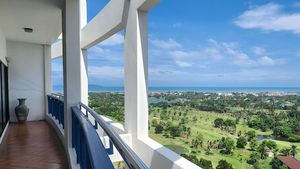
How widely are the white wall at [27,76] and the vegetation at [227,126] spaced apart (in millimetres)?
4136

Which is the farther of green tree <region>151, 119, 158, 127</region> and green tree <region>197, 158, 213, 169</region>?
green tree <region>151, 119, 158, 127</region>

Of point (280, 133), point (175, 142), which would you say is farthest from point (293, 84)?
point (175, 142)

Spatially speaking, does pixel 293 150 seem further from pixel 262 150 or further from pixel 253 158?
pixel 253 158

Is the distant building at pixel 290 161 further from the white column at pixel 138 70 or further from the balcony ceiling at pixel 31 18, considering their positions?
the balcony ceiling at pixel 31 18

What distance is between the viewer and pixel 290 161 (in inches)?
106

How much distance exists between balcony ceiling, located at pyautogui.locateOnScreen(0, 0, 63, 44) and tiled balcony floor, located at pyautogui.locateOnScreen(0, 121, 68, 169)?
8.52 feet

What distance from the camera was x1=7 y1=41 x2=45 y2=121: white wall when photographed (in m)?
7.73

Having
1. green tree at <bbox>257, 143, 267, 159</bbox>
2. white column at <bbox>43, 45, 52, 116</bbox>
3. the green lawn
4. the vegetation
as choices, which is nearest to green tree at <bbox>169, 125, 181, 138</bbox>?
the vegetation

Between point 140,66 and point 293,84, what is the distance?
230cm

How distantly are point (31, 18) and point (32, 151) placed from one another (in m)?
2.79

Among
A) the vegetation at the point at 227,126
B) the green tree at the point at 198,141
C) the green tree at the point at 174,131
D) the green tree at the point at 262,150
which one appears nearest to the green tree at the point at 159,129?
the vegetation at the point at 227,126

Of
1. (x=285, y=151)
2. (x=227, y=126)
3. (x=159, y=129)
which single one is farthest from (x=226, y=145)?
(x=159, y=129)

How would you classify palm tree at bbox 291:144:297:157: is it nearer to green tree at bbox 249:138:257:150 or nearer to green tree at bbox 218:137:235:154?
green tree at bbox 249:138:257:150

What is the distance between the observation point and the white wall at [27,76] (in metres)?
7.73
